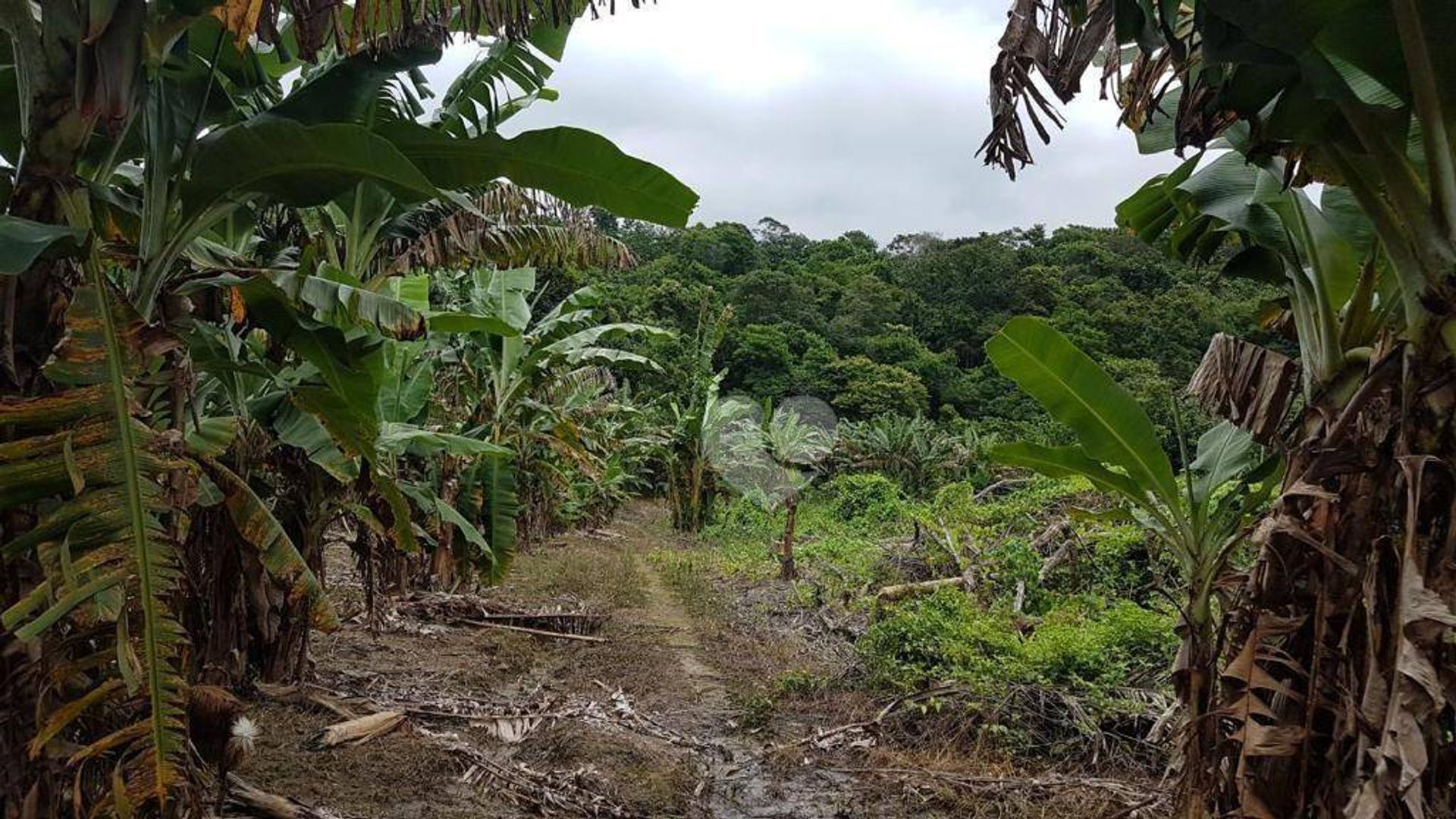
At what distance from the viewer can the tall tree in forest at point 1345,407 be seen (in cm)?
224

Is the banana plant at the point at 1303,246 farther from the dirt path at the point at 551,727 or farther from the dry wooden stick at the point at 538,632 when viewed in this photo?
the dry wooden stick at the point at 538,632

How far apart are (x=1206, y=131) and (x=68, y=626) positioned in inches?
147

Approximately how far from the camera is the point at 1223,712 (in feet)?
8.51

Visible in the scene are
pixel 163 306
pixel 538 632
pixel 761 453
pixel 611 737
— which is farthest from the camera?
pixel 761 453

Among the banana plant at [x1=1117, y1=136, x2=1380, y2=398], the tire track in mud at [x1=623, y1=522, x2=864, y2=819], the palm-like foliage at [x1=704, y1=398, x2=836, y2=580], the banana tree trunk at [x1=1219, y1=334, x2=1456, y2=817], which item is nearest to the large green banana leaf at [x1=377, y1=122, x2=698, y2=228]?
the banana plant at [x1=1117, y1=136, x2=1380, y2=398]

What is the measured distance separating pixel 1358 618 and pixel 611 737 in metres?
3.79

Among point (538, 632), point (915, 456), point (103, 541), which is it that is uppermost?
point (103, 541)

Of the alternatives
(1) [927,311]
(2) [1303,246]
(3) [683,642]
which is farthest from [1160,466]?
(1) [927,311]

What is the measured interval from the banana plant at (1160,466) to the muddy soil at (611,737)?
117 cm

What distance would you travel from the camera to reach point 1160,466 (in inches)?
146

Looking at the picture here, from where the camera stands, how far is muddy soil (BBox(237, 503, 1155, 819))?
419cm

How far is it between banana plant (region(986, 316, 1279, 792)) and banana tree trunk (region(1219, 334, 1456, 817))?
28.1 inches

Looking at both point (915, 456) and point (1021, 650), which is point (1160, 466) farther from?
point (915, 456)

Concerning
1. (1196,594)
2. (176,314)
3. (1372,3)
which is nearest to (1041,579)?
(1196,594)
